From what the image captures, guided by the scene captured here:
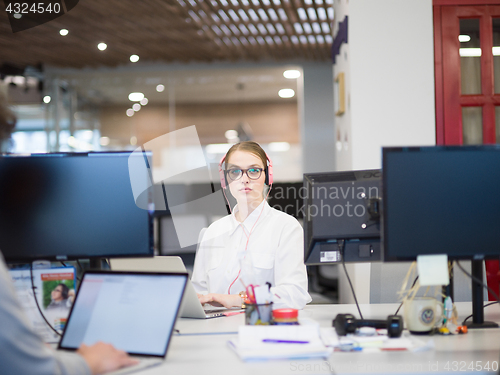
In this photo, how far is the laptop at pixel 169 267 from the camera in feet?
5.50

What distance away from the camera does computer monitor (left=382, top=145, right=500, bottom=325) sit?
1536 mm

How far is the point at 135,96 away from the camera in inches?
258

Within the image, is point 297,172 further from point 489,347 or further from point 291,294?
point 489,347

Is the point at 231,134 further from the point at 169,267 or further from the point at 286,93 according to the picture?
the point at 169,267

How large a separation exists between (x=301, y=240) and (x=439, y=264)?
752mm

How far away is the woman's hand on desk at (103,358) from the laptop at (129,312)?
5cm

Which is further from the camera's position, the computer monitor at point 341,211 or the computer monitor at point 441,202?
the computer monitor at point 341,211

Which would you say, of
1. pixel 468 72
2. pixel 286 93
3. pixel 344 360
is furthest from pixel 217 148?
pixel 344 360

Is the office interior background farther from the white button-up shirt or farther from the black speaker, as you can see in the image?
the black speaker

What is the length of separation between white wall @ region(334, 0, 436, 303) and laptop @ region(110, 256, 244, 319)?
68.4 inches

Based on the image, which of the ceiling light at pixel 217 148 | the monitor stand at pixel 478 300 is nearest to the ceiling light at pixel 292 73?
the ceiling light at pixel 217 148

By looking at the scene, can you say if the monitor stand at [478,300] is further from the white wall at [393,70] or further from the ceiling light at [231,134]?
the ceiling light at [231,134]

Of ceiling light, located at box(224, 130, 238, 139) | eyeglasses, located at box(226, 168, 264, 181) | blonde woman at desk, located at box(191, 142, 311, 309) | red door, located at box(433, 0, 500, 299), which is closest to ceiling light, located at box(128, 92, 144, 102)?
ceiling light, located at box(224, 130, 238, 139)

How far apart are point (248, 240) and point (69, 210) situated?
0.97 meters
